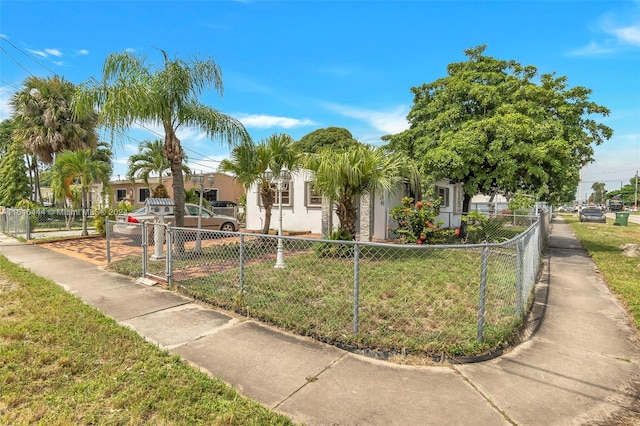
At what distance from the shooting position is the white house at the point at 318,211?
1098 centimetres

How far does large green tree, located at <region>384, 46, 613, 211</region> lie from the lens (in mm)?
9336

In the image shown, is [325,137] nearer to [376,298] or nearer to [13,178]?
[13,178]

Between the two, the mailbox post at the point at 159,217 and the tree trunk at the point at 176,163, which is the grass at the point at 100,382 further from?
the tree trunk at the point at 176,163

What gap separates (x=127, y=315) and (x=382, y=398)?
12.1ft

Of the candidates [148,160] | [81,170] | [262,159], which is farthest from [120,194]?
[262,159]

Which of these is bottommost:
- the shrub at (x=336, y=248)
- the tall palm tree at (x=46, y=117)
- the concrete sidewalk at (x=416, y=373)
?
the concrete sidewalk at (x=416, y=373)

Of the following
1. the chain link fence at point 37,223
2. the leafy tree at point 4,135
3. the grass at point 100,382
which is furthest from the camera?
the leafy tree at point 4,135

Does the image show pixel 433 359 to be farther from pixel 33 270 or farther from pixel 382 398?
pixel 33 270

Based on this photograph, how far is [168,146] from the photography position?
27.1ft

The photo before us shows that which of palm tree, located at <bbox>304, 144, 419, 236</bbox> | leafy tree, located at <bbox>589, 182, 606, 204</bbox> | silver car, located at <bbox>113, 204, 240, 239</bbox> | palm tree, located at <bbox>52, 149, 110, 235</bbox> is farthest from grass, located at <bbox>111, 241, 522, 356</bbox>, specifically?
leafy tree, located at <bbox>589, 182, 606, 204</bbox>

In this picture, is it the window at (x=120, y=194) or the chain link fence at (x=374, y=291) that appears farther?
the window at (x=120, y=194)

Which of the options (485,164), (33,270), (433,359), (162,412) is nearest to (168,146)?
(33,270)

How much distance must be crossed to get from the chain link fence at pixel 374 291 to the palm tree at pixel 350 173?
48.6 inches

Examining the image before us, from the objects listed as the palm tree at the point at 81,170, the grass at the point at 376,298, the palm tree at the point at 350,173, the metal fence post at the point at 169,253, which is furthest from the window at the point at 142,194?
the metal fence post at the point at 169,253
